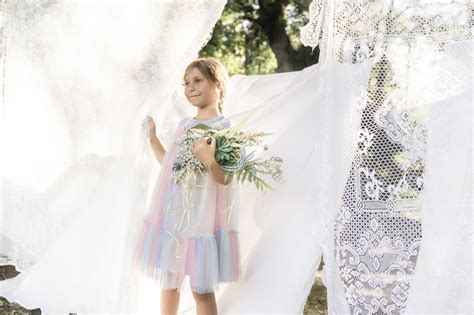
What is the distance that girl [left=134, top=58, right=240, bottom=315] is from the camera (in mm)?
3609

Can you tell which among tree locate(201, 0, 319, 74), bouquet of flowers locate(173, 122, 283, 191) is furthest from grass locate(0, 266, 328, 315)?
tree locate(201, 0, 319, 74)

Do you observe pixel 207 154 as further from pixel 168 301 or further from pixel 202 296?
pixel 168 301

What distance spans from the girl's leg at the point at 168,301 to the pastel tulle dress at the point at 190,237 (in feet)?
0.39

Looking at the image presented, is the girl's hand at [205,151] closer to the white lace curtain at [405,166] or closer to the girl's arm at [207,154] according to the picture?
the girl's arm at [207,154]

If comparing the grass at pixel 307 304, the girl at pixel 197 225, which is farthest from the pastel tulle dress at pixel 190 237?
the grass at pixel 307 304

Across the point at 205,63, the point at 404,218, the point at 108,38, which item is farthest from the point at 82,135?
the point at 404,218

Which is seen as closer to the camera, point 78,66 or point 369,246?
point 369,246

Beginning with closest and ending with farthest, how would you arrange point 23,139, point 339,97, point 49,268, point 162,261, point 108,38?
point 339,97, point 162,261, point 108,38, point 49,268, point 23,139

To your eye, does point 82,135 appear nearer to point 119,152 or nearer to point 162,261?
point 119,152

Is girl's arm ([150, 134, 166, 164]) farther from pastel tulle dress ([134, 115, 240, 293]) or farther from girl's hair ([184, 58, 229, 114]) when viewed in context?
girl's hair ([184, 58, 229, 114])

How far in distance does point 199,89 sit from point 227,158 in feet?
1.62

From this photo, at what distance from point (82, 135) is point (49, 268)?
2.76 feet

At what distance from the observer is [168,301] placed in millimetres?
3801

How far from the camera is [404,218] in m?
3.18
